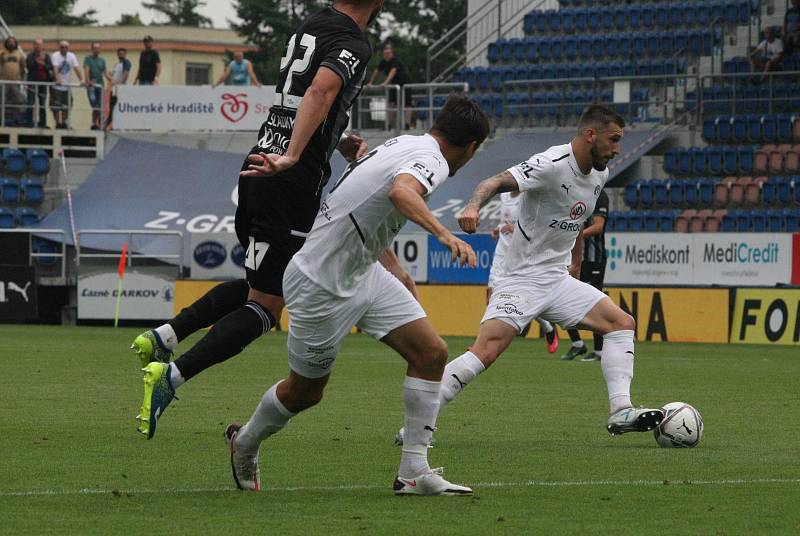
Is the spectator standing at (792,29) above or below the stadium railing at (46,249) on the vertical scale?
above

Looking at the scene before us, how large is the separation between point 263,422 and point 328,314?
2.10 feet

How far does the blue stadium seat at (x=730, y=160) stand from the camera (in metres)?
27.5

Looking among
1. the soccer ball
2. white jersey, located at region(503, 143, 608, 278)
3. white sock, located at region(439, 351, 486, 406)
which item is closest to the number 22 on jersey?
white sock, located at region(439, 351, 486, 406)

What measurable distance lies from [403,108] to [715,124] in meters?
6.21

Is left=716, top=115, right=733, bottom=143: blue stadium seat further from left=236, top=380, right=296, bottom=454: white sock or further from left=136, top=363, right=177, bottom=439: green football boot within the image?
left=236, top=380, right=296, bottom=454: white sock

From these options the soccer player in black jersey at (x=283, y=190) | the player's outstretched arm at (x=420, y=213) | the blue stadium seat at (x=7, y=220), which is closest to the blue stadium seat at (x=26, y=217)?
the blue stadium seat at (x=7, y=220)

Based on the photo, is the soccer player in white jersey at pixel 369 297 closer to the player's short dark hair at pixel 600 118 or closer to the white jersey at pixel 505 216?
the player's short dark hair at pixel 600 118

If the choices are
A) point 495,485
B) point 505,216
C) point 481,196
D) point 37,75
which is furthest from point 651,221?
point 495,485

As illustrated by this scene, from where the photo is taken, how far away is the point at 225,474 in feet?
25.2

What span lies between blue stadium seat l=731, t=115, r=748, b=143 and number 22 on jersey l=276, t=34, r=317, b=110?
21.1m

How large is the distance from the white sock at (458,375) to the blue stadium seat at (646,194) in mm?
18798

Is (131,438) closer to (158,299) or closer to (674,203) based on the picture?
(158,299)

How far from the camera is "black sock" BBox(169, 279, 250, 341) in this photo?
26.3ft

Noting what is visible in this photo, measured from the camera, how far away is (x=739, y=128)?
28031 mm
